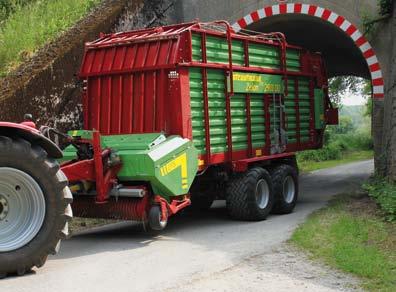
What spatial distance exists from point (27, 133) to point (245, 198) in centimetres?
417

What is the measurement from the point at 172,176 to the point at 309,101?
5.10 meters

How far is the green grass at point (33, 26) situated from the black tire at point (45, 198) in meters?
4.50

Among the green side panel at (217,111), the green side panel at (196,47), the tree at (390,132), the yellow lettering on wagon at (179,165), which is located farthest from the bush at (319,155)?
the yellow lettering on wagon at (179,165)

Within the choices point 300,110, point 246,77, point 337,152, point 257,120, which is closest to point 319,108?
point 300,110

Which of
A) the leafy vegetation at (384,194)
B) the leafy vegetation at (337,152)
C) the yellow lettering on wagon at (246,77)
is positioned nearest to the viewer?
the leafy vegetation at (384,194)

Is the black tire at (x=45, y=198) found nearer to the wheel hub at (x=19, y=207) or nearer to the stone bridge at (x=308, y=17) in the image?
the wheel hub at (x=19, y=207)

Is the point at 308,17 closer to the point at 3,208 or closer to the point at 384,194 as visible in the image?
the point at 384,194

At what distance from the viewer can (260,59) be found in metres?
10.2

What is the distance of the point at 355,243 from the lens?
275 inches

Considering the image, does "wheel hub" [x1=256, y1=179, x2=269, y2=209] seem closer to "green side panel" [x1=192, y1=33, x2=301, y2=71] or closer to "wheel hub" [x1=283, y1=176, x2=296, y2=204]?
"wheel hub" [x1=283, y1=176, x2=296, y2=204]

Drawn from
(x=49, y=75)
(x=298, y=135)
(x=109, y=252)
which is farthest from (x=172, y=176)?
(x=298, y=135)

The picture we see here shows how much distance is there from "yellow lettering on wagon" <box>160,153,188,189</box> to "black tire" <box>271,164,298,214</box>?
259 cm

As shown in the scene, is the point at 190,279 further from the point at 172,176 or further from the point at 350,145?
the point at 350,145

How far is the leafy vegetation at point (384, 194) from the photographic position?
8384mm
